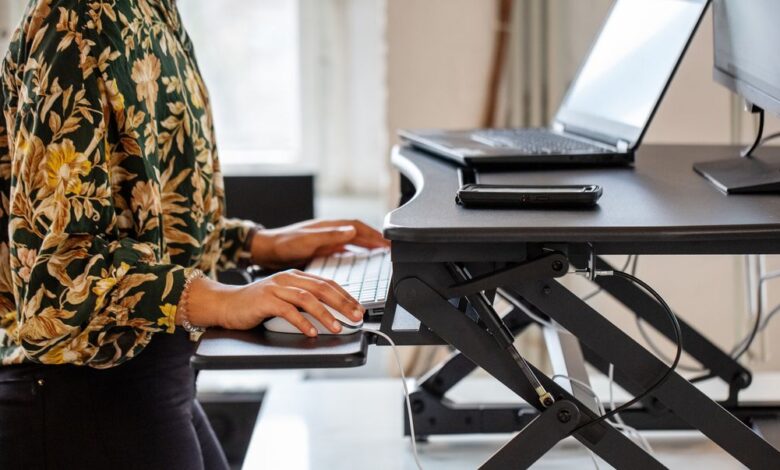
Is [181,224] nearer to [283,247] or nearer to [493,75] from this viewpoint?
[283,247]

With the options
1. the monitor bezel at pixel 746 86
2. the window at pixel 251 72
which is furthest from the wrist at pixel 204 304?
the window at pixel 251 72

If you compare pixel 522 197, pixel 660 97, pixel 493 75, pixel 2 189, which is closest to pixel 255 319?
pixel 522 197

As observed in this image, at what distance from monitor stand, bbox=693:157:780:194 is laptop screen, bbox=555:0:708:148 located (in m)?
0.12

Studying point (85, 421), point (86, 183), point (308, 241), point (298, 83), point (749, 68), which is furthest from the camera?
point (298, 83)

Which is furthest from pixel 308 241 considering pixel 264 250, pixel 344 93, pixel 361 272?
pixel 344 93

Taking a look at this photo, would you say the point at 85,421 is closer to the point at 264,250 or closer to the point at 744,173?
the point at 264,250

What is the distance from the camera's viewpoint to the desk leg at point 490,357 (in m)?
0.88

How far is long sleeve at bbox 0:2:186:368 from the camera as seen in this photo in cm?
95

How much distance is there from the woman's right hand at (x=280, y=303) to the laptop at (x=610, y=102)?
0.42m

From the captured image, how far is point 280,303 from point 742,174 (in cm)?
55

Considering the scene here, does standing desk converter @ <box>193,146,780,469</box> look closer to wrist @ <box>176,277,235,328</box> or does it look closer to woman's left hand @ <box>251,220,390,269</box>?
wrist @ <box>176,277,235,328</box>

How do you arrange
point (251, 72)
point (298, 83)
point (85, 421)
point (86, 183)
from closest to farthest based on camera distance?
point (86, 183), point (85, 421), point (298, 83), point (251, 72)

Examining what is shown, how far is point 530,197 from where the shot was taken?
0.94 metres

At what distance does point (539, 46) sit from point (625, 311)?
0.69 m
